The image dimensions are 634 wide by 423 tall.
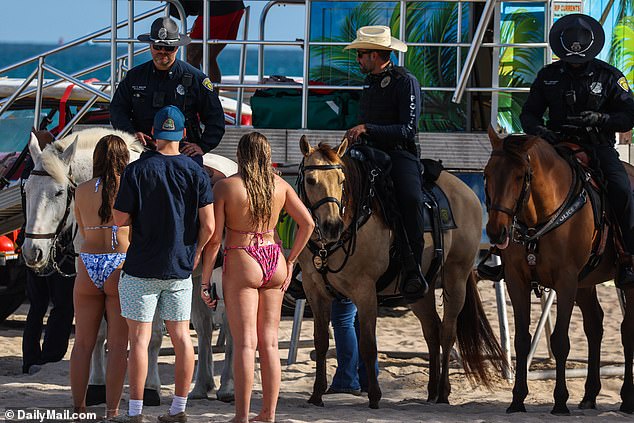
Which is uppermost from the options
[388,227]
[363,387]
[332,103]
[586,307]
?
[332,103]

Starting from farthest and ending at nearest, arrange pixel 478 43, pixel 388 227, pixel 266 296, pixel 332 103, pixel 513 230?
pixel 332 103 < pixel 478 43 < pixel 388 227 < pixel 513 230 < pixel 266 296

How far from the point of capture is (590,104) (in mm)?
8797

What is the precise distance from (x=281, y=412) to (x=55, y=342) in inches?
106

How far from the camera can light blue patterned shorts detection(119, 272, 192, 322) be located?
Answer: 22.7 feet

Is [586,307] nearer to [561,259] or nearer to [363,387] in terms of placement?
[561,259]

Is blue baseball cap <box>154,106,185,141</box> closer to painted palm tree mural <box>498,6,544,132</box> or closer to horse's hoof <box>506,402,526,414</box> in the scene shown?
horse's hoof <box>506,402,526,414</box>

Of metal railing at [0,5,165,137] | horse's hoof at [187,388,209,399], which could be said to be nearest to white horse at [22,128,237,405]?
horse's hoof at [187,388,209,399]

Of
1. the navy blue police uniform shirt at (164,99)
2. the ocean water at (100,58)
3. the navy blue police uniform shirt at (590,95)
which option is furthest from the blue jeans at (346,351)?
the ocean water at (100,58)

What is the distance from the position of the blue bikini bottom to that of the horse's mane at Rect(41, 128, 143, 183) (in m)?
0.97

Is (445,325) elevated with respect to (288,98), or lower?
lower

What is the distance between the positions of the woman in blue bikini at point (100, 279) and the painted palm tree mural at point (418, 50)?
14.3 feet

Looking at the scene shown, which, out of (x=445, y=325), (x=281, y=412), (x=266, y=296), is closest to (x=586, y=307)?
(x=445, y=325)

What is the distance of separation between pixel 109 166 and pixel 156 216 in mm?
626

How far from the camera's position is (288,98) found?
436 inches
